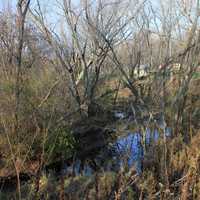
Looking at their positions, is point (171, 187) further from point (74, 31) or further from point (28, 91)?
point (74, 31)

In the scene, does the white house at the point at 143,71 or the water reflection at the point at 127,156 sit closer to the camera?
the water reflection at the point at 127,156

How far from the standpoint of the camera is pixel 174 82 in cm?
856

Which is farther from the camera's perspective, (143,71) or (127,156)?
(143,71)

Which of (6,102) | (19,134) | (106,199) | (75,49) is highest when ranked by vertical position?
(75,49)

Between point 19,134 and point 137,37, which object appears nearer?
point 19,134

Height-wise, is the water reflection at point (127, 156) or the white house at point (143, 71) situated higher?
the white house at point (143, 71)

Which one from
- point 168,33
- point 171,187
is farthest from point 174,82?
point 171,187

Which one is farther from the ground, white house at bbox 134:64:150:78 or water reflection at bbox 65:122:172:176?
white house at bbox 134:64:150:78

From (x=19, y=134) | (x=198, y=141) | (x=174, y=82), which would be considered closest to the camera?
(x=198, y=141)

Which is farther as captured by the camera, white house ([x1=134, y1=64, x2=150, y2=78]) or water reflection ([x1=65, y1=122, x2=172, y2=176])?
white house ([x1=134, y1=64, x2=150, y2=78])

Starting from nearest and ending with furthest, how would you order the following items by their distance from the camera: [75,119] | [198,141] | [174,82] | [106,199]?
[106,199]
[198,141]
[174,82]
[75,119]

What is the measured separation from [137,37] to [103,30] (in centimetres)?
152

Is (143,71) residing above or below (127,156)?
above

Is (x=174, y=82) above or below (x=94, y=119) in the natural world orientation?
above
